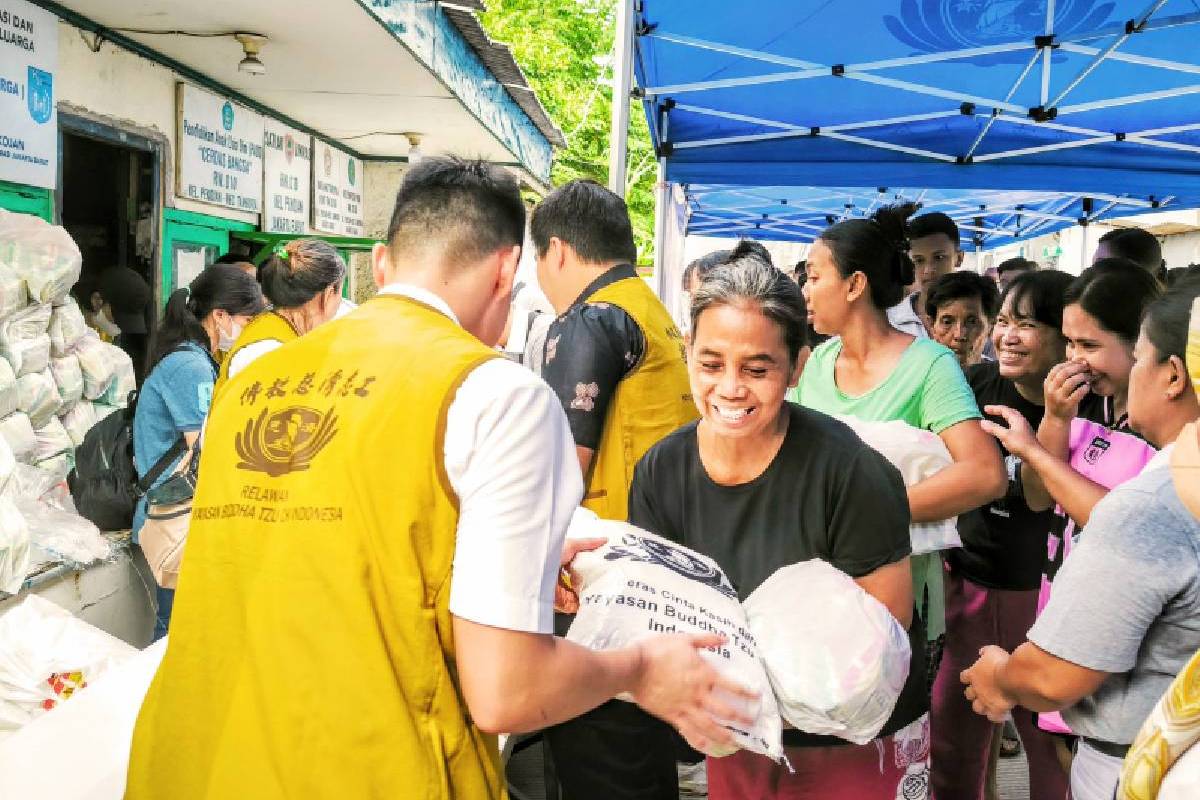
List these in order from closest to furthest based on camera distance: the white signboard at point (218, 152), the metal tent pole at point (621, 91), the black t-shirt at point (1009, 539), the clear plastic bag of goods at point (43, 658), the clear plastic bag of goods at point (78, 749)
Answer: the clear plastic bag of goods at point (78, 749) < the clear plastic bag of goods at point (43, 658) < the black t-shirt at point (1009, 539) < the metal tent pole at point (621, 91) < the white signboard at point (218, 152)

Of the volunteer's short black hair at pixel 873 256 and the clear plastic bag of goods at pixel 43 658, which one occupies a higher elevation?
the volunteer's short black hair at pixel 873 256

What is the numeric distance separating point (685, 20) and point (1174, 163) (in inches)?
162

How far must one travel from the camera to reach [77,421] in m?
5.39

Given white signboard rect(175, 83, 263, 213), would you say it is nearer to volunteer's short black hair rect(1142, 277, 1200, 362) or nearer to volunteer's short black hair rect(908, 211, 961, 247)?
volunteer's short black hair rect(908, 211, 961, 247)

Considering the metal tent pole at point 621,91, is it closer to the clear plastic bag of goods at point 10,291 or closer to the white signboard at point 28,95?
the clear plastic bag of goods at point 10,291

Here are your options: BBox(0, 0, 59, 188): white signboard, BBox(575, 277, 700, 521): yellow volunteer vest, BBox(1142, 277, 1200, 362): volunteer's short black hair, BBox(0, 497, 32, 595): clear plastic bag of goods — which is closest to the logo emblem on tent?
BBox(0, 0, 59, 188): white signboard

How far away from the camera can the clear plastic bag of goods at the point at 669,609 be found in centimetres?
187

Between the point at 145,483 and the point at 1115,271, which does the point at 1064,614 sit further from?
the point at 145,483

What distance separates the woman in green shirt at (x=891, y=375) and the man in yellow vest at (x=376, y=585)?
148cm

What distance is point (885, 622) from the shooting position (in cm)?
198

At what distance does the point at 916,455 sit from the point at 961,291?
2.23 meters

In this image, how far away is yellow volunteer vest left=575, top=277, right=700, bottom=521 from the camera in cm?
297

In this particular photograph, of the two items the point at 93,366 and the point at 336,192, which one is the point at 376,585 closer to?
the point at 93,366

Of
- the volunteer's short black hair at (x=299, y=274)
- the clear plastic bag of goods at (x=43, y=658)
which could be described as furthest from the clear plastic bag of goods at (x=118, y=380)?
the clear plastic bag of goods at (x=43, y=658)
